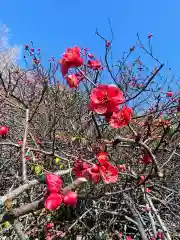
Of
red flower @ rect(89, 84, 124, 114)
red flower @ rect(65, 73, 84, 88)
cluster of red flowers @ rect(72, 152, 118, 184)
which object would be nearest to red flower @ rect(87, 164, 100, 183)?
cluster of red flowers @ rect(72, 152, 118, 184)

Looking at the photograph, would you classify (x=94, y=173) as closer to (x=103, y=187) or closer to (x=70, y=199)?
(x=70, y=199)

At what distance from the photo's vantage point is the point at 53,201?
1.20 m

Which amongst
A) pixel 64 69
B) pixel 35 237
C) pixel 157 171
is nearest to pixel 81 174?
pixel 157 171

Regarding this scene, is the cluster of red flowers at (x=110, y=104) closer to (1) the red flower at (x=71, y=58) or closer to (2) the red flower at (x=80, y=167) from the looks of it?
(2) the red flower at (x=80, y=167)

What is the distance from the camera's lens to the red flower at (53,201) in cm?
117

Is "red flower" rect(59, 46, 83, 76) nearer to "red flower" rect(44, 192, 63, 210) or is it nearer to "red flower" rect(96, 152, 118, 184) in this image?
"red flower" rect(96, 152, 118, 184)

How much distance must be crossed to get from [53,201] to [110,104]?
51 cm

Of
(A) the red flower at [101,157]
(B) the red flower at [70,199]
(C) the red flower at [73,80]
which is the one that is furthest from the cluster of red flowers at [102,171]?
(C) the red flower at [73,80]

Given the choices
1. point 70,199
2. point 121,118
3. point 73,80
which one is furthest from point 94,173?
point 73,80

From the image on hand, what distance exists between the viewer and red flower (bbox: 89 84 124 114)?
4.40 feet

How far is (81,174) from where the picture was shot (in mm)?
1477

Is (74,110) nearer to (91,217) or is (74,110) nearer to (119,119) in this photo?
(91,217)

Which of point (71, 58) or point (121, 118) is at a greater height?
point (71, 58)

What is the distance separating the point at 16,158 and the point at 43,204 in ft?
6.64
